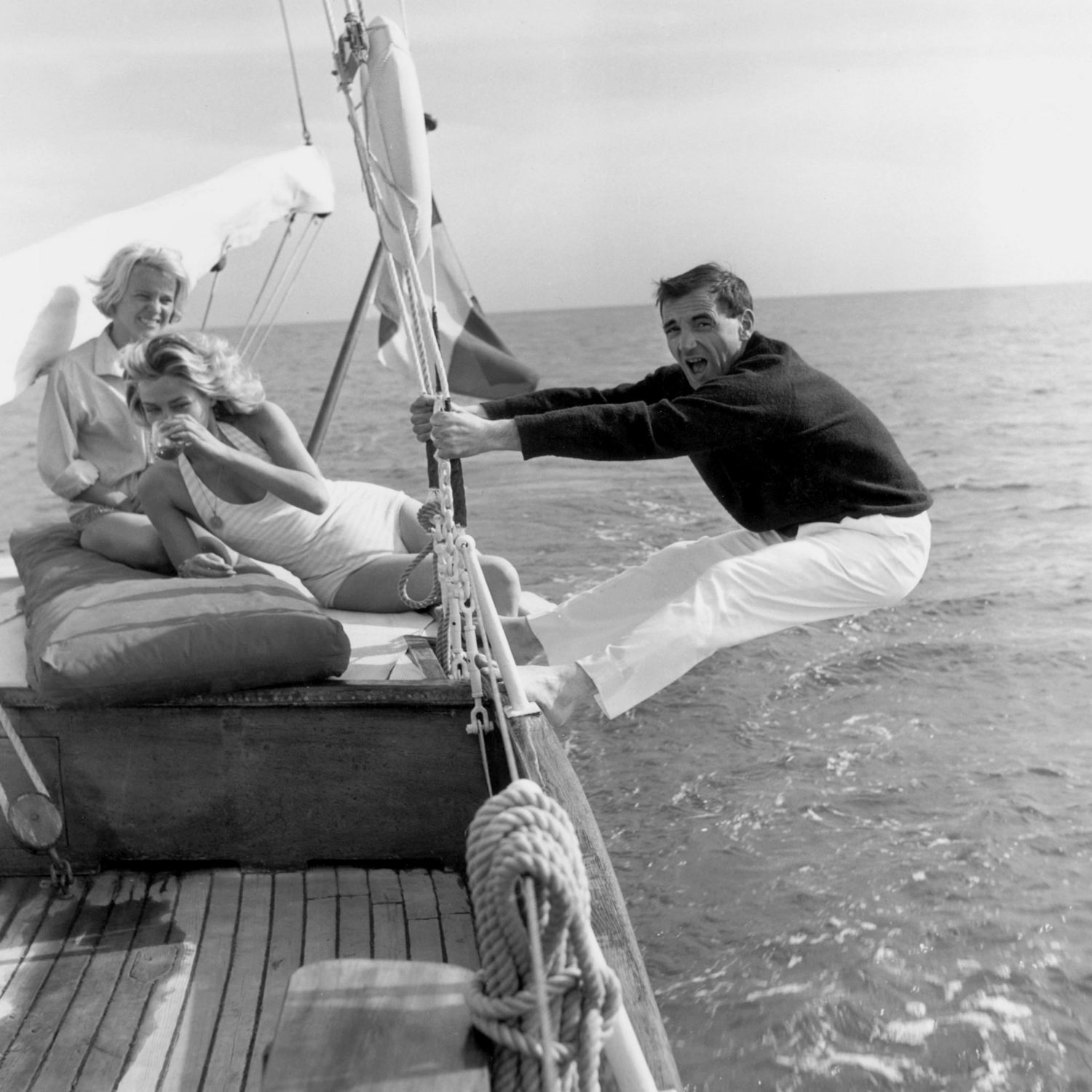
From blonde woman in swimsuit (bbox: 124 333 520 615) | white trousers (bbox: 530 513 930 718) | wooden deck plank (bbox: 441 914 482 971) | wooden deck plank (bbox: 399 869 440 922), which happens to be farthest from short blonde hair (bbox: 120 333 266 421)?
wooden deck plank (bbox: 441 914 482 971)

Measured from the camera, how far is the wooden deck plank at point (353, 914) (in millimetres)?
2408

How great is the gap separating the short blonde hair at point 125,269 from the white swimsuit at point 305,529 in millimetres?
1004

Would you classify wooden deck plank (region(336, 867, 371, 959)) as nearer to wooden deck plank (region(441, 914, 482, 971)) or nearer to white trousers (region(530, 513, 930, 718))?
wooden deck plank (region(441, 914, 482, 971))

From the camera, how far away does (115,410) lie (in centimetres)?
434

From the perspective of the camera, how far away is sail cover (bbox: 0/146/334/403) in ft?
12.8

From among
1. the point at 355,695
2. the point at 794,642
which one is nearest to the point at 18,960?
the point at 355,695

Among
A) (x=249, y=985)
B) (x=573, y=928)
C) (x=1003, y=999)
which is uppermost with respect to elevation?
(x=573, y=928)

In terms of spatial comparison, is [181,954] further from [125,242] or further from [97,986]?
[125,242]

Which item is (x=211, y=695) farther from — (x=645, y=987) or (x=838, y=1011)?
(x=838, y=1011)

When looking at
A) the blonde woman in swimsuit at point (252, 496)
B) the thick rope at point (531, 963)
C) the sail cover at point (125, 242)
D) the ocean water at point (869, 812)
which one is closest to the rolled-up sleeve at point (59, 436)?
the sail cover at point (125, 242)

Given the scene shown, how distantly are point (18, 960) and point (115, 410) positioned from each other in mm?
2329

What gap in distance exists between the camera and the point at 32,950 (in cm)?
245

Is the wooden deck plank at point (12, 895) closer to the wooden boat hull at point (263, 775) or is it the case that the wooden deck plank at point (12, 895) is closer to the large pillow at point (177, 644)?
the wooden boat hull at point (263, 775)

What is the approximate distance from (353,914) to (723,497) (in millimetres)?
1710
